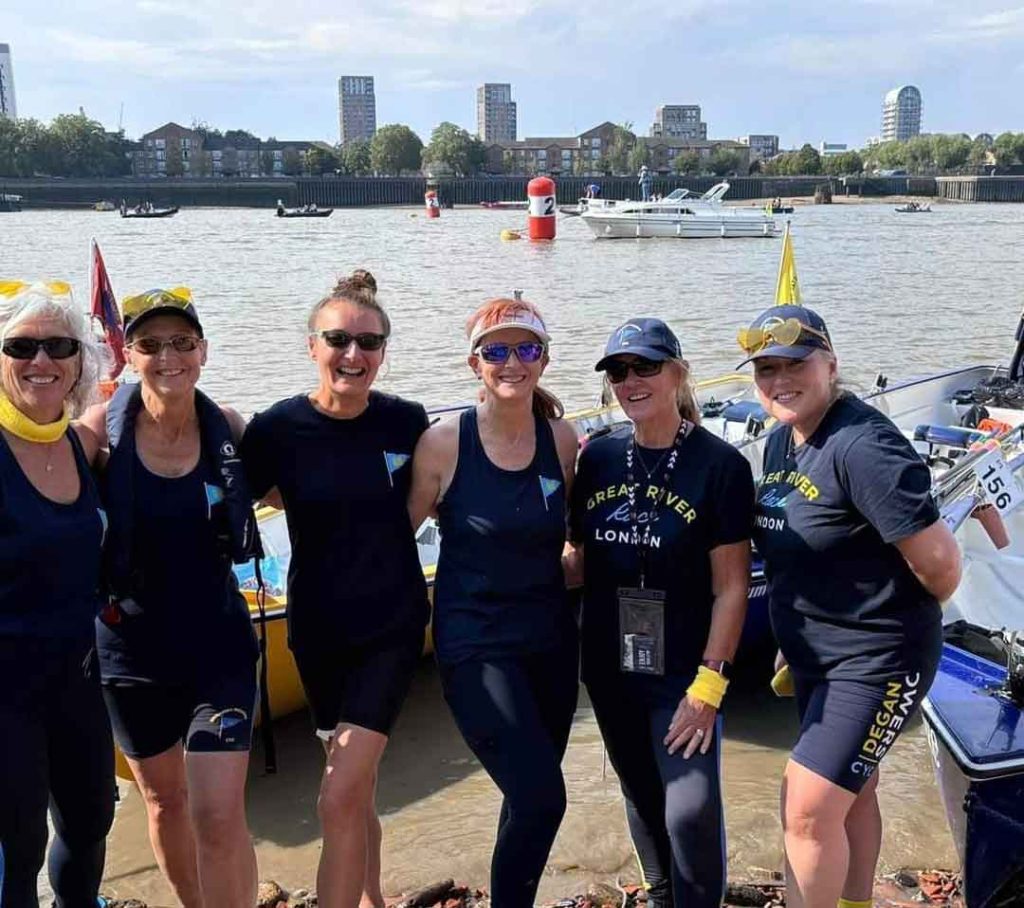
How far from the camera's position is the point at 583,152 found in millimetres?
175750

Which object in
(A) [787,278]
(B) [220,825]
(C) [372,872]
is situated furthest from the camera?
(A) [787,278]

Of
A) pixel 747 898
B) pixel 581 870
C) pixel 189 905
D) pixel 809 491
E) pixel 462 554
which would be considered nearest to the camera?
pixel 809 491

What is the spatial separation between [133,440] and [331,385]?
0.65 meters

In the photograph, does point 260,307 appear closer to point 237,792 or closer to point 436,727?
point 436,727

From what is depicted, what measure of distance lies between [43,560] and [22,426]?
1.36ft

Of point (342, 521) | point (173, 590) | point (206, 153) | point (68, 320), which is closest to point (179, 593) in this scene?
point (173, 590)

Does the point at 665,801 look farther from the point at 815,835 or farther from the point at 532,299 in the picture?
the point at 532,299

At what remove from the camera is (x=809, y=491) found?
3010 mm

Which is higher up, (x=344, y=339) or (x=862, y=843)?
(x=344, y=339)

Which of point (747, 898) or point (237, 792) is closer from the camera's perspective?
point (237, 792)

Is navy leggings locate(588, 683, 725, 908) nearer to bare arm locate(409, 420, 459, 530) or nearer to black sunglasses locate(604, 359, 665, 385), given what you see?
bare arm locate(409, 420, 459, 530)

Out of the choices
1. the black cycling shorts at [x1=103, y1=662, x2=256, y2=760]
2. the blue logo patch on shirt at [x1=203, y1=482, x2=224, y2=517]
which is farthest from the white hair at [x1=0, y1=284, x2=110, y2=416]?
the black cycling shorts at [x1=103, y1=662, x2=256, y2=760]

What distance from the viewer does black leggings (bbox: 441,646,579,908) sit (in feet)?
9.95

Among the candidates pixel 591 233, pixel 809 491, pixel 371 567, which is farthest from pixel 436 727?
pixel 591 233
